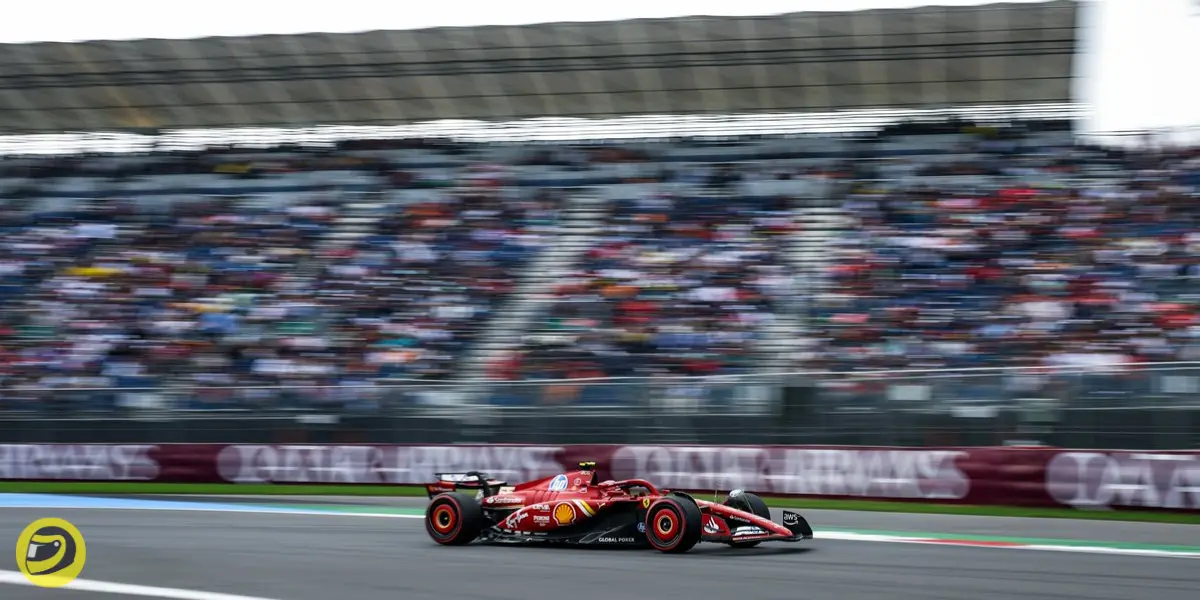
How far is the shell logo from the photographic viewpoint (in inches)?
408

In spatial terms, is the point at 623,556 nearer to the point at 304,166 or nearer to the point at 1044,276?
the point at 1044,276

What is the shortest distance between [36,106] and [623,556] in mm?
21005

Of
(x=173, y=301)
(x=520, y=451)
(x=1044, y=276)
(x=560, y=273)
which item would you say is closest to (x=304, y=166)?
(x=173, y=301)

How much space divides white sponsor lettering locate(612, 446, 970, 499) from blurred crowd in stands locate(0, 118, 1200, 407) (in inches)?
56.3

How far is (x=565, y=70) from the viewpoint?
2341cm

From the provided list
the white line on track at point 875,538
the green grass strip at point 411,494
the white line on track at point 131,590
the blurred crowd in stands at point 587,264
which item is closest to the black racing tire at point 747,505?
the white line on track at point 875,538

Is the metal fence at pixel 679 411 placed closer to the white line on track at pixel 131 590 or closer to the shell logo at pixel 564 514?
the shell logo at pixel 564 514

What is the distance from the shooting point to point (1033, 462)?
1374cm

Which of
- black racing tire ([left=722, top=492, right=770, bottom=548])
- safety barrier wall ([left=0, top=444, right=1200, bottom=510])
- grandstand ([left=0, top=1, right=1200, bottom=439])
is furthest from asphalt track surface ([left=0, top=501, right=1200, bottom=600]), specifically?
grandstand ([left=0, top=1, right=1200, bottom=439])

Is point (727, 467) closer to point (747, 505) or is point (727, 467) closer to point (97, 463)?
point (747, 505)

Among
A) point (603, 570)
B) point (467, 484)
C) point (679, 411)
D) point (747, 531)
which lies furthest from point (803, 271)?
point (603, 570)

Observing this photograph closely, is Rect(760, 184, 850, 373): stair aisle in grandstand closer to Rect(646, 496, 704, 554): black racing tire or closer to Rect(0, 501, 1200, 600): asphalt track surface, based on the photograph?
Rect(0, 501, 1200, 600): asphalt track surface

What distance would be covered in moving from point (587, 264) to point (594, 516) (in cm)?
1042

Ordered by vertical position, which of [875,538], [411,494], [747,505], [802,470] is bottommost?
[875,538]
